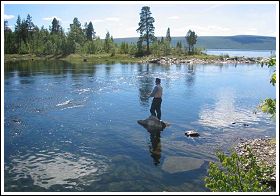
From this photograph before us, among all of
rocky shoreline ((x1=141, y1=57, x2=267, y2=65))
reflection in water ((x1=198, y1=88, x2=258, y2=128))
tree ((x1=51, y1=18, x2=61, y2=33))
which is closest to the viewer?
reflection in water ((x1=198, y1=88, x2=258, y2=128))

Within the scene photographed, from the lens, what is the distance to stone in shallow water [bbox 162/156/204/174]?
17.5m

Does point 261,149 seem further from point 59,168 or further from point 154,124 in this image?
point 59,168

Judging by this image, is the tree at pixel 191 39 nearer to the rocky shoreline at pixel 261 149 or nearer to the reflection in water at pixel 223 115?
the reflection in water at pixel 223 115

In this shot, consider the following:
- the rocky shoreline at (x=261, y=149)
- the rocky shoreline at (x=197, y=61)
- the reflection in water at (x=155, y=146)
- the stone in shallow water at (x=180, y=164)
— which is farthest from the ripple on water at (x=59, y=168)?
the rocky shoreline at (x=197, y=61)

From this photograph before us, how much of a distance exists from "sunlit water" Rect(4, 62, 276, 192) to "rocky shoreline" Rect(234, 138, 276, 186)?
106cm

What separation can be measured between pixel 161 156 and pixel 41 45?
124664 millimetres

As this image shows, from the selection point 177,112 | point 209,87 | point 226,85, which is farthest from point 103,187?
point 226,85

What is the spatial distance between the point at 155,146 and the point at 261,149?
20.9ft

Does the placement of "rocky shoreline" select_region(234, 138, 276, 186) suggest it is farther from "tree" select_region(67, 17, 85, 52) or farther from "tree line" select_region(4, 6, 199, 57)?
"tree" select_region(67, 17, 85, 52)

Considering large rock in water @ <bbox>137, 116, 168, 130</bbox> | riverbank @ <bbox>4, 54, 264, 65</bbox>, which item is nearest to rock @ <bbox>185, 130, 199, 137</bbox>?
large rock in water @ <bbox>137, 116, 168, 130</bbox>

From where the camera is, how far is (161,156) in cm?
1948

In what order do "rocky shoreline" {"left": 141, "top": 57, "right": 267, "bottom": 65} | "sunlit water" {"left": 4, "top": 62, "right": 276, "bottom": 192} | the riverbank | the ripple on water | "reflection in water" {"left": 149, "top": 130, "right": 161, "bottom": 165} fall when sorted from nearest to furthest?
the ripple on water
"sunlit water" {"left": 4, "top": 62, "right": 276, "bottom": 192}
"reflection in water" {"left": 149, "top": 130, "right": 161, "bottom": 165}
"rocky shoreline" {"left": 141, "top": 57, "right": 267, "bottom": 65}
the riverbank

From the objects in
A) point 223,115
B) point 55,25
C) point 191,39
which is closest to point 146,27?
point 191,39

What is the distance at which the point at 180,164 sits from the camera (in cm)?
1819
